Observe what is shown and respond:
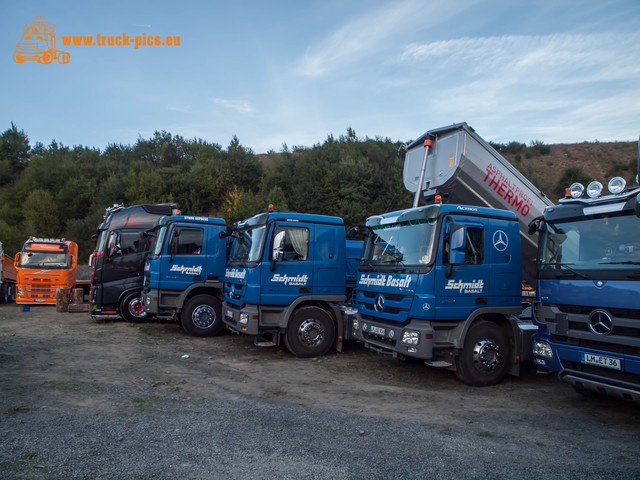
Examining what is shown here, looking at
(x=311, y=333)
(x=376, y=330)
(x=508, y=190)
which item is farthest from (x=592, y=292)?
(x=311, y=333)

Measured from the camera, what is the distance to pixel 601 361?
4934 mm

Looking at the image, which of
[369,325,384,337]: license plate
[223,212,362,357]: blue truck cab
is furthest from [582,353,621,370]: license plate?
[223,212,362,357]: blue truck cab

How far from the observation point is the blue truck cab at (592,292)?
4.77 meters

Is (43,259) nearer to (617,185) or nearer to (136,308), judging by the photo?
(136,308)

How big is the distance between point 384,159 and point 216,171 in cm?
1516

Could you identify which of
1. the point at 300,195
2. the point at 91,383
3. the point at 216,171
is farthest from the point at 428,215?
the point at 216,171

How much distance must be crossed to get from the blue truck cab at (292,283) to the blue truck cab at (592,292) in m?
3.81

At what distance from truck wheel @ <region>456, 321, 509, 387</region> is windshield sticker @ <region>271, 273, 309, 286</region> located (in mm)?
3147

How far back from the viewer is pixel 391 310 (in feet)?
22.1

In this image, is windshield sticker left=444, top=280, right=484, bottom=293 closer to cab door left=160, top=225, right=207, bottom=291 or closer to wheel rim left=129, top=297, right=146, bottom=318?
cab door left=160, top=225, right=207, bottom=291

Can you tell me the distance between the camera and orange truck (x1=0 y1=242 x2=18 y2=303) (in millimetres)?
18922

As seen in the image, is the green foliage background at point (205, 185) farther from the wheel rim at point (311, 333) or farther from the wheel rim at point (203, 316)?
the wheel rim at point (311, 333)

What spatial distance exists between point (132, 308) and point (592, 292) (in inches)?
433

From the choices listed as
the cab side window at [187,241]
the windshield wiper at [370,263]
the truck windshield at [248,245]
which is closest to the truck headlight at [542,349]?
the windshield wiper at [370,263]
